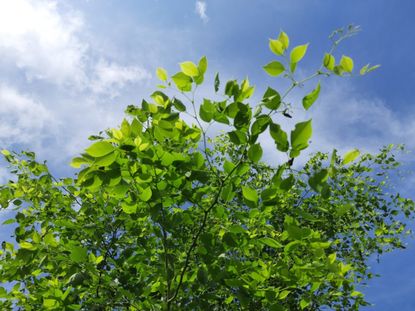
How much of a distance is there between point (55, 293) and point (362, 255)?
864 centimetres

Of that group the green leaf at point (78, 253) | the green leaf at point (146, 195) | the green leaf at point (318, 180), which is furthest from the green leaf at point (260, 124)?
the green leaf at point (78, 253)

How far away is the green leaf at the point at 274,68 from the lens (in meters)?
2.34

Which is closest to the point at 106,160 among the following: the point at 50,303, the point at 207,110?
the point at 207,110

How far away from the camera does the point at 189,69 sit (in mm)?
2719

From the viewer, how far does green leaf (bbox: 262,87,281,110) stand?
2.50m

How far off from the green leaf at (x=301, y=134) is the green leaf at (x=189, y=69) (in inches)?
33.7

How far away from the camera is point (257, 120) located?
99.4 inches

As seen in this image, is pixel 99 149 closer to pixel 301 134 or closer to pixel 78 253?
pixel 78 253

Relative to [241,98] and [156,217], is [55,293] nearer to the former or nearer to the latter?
[156,217]

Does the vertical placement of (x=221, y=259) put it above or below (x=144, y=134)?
below

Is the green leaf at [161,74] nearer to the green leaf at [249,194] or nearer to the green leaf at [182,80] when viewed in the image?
the green leaf at [182,80]

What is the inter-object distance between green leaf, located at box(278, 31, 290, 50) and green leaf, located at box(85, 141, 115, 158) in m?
1.15

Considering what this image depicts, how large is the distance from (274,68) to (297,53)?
149 mm

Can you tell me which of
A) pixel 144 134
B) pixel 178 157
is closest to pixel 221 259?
pixel 178 157
